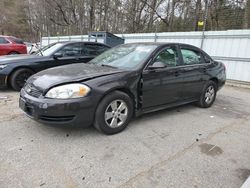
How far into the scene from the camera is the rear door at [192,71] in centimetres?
438

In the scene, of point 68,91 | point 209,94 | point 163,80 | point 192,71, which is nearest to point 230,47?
point 209,94

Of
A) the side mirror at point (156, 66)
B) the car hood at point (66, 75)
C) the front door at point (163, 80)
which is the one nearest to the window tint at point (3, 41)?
the car hood at point (66, 75)

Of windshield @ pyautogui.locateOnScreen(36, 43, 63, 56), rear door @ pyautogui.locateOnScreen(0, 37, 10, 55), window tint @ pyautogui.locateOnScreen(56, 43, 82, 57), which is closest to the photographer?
windshield @ pyautogui.locateOnScreen(36, 43, 63, 56)

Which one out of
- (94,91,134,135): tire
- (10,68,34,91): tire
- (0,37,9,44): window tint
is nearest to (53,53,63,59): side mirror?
(10,68,34,91): tire

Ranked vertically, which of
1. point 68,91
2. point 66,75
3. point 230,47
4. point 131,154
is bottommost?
point 131,154

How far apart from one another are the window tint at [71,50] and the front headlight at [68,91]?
11.3 feet

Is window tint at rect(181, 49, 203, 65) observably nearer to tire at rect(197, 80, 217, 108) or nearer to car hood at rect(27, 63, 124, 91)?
tire at rect(197, 80, 217, 108)

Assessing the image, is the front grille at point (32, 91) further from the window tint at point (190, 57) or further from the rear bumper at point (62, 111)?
the window tint at point (190, 57)

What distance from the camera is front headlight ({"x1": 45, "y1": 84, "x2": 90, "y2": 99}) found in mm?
2986

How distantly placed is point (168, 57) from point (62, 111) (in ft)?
7.42

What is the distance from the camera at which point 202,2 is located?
40.0 feet

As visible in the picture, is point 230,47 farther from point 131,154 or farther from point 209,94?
point 131,154

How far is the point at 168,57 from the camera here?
414 centimetres

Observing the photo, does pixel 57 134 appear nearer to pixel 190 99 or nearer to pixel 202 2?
pixel 190 99
